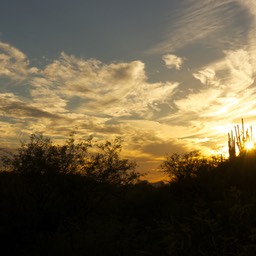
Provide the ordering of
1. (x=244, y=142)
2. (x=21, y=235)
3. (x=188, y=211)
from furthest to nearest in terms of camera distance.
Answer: (x=244, y=142), (x=188, y=211), (x=21, y=235)

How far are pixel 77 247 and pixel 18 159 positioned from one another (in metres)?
8.91

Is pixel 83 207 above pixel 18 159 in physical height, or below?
below

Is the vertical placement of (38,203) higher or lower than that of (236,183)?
lower

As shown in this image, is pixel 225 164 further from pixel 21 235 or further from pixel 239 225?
pixel 239 225

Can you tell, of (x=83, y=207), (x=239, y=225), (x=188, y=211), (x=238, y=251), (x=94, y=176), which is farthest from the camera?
(x=94, y=176)

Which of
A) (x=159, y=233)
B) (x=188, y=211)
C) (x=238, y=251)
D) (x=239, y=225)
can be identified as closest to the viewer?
(x=238, y=251)

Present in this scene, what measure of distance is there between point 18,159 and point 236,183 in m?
11.7

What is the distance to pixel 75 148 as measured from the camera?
69.4 ft

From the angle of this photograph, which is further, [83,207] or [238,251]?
[83,207]

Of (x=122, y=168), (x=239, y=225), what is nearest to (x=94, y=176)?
(x=122, y=168)

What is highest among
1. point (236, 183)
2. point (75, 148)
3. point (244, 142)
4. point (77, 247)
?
point (244, 142)

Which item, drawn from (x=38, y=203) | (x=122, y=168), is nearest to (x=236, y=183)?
(x=122, y=168)

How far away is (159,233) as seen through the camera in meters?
13.7

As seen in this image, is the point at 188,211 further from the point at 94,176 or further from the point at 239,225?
the point at 239,225
